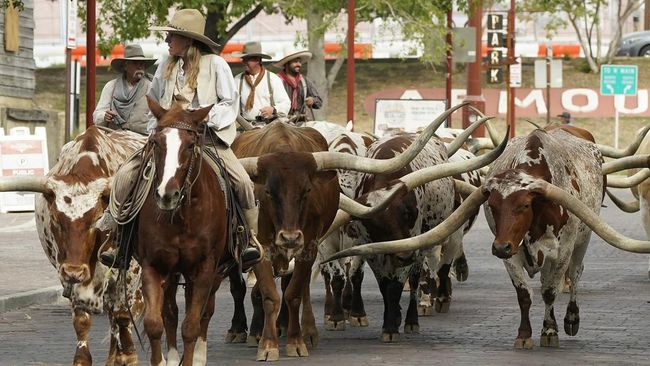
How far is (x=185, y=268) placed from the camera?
10062 millimetres

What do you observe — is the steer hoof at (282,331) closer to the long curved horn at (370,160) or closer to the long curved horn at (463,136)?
the long curved horn at (370,160)

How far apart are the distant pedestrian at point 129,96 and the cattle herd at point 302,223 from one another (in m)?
1.66

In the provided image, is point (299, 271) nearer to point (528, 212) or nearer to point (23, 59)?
point (528, 212)

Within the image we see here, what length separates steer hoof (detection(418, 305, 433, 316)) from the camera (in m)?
14.4

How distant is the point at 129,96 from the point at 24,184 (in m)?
3.32

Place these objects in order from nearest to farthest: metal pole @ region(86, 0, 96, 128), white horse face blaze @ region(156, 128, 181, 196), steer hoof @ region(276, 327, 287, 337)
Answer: white horse face blaze @ region(156, 128, 181, 196), steer hoof @ region(276, 327, 287, 337), metal pole @ region(86, 0, 96, 128)

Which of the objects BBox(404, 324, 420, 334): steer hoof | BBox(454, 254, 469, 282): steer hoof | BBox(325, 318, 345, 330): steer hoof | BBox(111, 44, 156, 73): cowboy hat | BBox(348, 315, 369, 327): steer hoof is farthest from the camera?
BBox(454, 254, 469, 282): steer hoof

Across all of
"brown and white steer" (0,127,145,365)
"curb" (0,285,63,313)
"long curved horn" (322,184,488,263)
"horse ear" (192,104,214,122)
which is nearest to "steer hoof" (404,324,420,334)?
"long curved horn" (322,184,488,263)

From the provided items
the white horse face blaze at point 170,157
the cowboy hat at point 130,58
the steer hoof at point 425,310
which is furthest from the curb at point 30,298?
the white horse face blaze at point 170,157

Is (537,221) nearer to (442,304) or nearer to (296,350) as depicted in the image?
(296,350)

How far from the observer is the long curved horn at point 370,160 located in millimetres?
11602

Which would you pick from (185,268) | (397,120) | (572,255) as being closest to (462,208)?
(572,255)

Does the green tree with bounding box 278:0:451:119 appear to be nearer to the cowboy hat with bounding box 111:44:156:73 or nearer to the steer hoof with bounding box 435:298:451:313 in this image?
the cowboy hat with bounding box 111:44:156:73

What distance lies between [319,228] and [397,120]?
20.8 metres
